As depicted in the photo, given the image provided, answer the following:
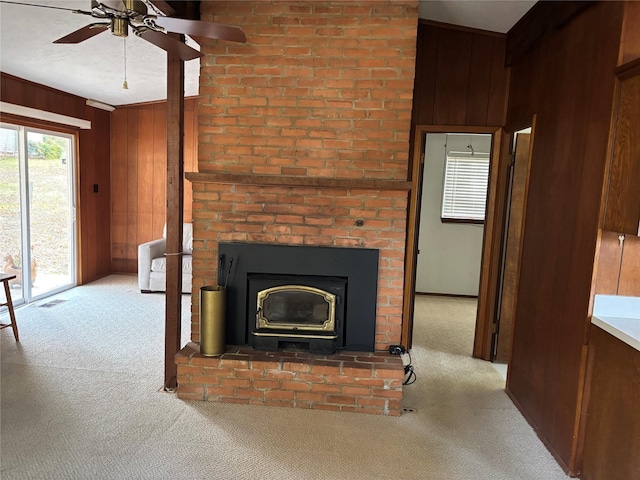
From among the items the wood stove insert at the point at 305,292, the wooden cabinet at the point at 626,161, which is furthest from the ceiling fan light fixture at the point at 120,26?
the wooden cabinet at the point at 626,161

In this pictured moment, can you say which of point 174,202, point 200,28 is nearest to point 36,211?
point 174,202

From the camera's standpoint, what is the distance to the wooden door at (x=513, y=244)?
3.56m

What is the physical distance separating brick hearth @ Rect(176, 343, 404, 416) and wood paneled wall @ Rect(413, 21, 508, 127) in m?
2.03

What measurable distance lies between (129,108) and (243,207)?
4002 millimetres

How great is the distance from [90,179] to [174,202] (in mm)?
3527

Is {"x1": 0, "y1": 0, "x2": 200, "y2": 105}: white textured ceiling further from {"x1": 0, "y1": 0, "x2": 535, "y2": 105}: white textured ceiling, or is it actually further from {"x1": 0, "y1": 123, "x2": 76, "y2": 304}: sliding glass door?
{"x1": 0, "y1": 123, "x2": 76, "y2": 304}: sliding glass door

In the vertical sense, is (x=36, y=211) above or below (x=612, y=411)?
above

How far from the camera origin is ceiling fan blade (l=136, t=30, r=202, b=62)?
2.09 meters

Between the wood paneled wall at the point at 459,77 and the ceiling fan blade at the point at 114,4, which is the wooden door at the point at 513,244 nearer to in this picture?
the wood paneled wall at the point at 459,77

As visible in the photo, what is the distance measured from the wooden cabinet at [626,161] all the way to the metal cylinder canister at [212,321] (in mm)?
2167

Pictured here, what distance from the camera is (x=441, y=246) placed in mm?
6012

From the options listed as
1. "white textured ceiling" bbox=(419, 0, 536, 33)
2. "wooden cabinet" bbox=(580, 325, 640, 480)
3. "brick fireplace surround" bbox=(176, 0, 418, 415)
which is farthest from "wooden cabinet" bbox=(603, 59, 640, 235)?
"white textured ceiling" bbox=(419, 0, 536, 33)

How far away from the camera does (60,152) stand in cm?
538

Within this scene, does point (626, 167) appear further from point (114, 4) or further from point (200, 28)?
point (114, 4)
